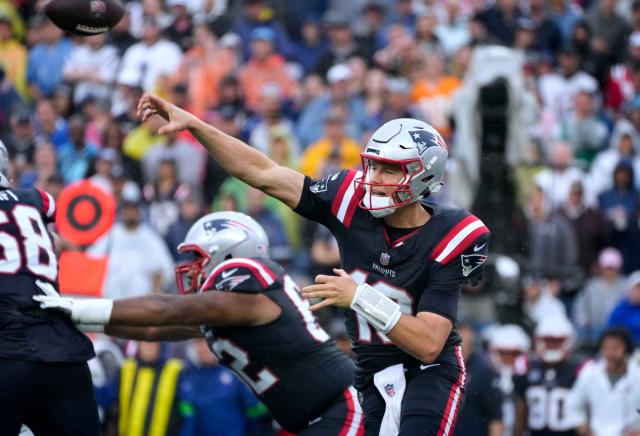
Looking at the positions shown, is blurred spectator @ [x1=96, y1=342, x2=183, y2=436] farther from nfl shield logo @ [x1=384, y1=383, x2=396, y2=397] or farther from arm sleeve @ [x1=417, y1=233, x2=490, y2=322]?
arm sleeve @ [x1=417, y1=233, x2=490, y2=322]

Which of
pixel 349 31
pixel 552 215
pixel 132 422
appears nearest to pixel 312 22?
pixel 349 31

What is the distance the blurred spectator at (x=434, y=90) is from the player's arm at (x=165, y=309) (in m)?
6.12

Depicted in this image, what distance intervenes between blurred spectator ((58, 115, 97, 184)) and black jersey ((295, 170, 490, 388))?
21.5 feet

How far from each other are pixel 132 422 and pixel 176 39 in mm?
5646

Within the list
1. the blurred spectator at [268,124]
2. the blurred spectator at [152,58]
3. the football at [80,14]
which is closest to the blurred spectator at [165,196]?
the blurred spectator at [268,124]

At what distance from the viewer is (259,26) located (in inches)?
553

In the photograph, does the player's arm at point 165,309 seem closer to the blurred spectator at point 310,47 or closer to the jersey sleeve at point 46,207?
the jersey sleeve at point 46,207

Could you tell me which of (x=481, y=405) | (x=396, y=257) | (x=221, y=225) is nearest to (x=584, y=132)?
(x=481, y=405)

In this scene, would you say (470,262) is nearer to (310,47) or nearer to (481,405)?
(481,405)

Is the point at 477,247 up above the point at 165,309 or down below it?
above

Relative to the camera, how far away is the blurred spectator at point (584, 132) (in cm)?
1260

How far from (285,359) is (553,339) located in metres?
4.15

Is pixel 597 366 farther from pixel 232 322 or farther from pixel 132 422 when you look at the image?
pixel 232 322

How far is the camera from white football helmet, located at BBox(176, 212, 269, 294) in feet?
21.4
